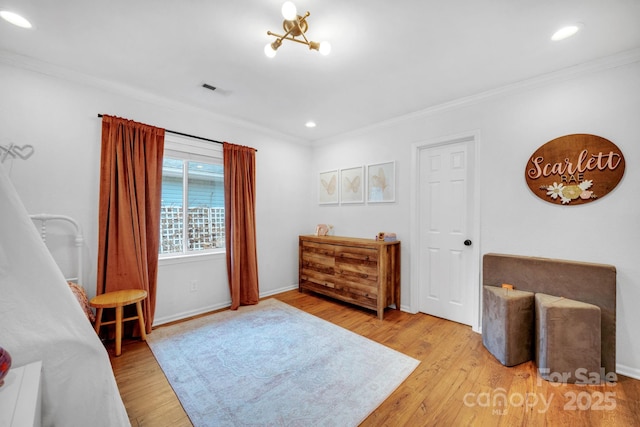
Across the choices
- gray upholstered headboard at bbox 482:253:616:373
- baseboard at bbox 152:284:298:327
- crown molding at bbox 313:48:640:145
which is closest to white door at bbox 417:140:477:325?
gray upholstered headboard at bbox 482:253:616:373

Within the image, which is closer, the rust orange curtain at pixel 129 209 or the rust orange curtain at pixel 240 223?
the rust orange curtain at pixel 129 209

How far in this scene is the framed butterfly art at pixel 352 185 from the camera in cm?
370

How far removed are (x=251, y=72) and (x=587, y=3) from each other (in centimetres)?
237

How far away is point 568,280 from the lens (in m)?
2.11

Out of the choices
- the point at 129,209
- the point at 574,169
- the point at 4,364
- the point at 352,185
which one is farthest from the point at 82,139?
the point at 574,169

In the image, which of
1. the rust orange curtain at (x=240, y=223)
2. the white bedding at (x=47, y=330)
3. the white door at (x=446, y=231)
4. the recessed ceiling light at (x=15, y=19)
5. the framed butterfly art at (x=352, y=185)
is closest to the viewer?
the white bedding at (x=47, y=330)

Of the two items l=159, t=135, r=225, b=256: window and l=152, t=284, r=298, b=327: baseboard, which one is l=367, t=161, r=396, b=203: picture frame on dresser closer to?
l=159, t=135, r=225, b=256: window

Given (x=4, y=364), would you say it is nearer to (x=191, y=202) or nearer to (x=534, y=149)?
(x=191, y=202)

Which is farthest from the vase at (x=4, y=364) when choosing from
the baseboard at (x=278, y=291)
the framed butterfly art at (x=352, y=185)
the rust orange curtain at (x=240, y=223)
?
the framed butterfly art at (x=352, y=185)

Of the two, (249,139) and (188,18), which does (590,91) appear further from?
(249,139)

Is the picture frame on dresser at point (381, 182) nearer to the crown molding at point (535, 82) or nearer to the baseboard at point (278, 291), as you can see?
the crown molding at point (535, 82)

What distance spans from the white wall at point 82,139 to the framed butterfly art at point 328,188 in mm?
1088

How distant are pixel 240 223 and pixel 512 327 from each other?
3.04 m

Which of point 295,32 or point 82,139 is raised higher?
point 295,32
